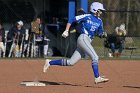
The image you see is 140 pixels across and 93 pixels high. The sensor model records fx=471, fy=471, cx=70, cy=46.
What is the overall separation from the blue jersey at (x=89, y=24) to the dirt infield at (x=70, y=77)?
4.21ft

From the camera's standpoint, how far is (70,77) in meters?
13.0

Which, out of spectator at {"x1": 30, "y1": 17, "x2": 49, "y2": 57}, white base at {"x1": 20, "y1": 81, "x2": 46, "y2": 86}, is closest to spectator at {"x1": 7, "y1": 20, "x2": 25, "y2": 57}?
spectator at {"x1": 30, "y1": 17, "x2": 49, "y2": 57}

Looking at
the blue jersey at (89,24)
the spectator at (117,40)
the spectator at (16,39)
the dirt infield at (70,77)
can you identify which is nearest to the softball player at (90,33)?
the blue jersey at (89,24)

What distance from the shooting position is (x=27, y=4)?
20.5m

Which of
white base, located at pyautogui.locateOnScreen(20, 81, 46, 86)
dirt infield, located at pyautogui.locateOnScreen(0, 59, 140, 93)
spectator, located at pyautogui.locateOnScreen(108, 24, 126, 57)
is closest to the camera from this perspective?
dirt infield, located at pyautogui.locateOnScreen(0, 59, 140, 93)

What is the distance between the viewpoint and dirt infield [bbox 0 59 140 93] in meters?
10.5

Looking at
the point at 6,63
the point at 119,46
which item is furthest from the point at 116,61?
the point at 6,63

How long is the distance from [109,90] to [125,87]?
76cm

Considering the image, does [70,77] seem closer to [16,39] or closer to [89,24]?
[89,24]

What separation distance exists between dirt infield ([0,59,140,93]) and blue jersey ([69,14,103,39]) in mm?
1282

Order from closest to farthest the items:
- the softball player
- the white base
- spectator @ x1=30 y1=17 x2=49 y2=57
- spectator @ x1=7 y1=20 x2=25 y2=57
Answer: the softball player < the white base < spectator @ x1=7 y1=20 x2=25 y2=57 < spectator @ x1=30 y1=17 x2=49 y2=57

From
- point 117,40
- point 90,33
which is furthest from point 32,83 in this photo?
point 117,40

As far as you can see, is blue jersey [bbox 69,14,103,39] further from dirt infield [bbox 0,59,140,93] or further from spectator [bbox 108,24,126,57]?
spectator [bbox 108,24,126,57]

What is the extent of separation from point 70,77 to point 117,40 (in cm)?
753
